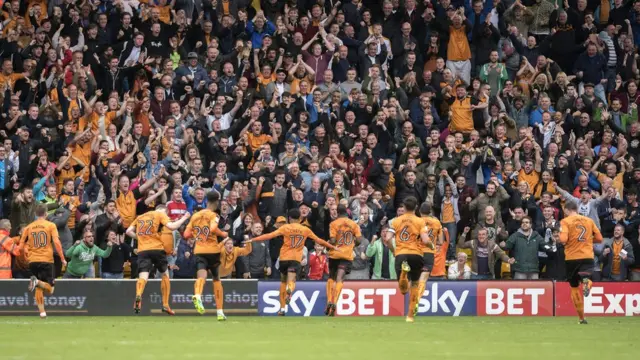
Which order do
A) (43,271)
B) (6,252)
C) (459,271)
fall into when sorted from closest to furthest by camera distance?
(43,271) → (6,252) → (459,271)

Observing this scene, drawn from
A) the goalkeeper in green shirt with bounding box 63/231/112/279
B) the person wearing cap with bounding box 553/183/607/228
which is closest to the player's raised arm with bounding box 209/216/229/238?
the goalkeeper in green shirt with bounding box 63/231/112/279

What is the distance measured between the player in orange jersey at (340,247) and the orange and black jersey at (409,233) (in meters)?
2.12

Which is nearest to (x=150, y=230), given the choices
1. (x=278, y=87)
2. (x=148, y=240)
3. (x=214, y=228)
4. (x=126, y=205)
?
(x=148, y=240)

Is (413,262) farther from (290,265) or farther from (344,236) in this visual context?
(290,265)

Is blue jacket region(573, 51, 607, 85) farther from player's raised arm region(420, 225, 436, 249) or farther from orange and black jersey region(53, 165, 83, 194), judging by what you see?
orange and black jersey region(53, 165, 83, 194)

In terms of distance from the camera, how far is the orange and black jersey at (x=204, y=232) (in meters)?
23.4

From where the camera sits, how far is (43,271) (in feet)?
80.0

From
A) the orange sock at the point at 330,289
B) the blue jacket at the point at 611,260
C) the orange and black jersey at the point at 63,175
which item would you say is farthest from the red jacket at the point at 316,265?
the blue jacket at the point at 611,260

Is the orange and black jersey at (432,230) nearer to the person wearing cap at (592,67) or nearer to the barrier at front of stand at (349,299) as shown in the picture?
the barrier at front of stand at (349,299)

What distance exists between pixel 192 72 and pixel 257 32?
2497 mm

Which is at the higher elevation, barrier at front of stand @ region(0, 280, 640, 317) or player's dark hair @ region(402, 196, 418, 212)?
player's dark hair @ region(402, 196, 418, 212)

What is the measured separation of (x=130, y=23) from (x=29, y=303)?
27.3ft

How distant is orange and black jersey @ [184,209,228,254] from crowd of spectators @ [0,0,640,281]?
3339 millimetres

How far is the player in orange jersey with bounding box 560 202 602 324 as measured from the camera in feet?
74.5
